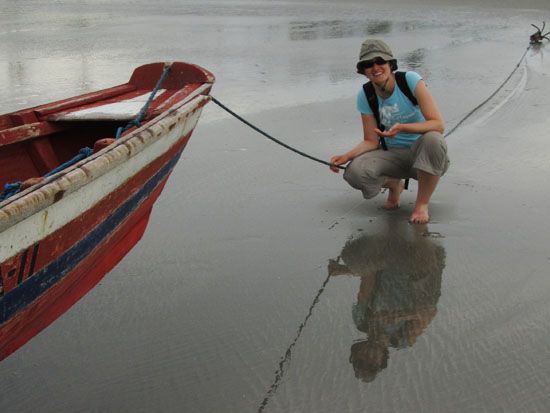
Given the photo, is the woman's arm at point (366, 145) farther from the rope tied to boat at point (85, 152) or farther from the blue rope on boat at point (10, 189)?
the blue rope on boat at point (10, 189)

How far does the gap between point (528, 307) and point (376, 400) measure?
108cm

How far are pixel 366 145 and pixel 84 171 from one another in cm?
229

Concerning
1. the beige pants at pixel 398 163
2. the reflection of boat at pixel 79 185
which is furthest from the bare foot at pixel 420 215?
the reflection of boat at pixel 79 185

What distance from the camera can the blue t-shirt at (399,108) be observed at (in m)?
4.47

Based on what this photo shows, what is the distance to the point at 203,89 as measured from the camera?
187 inches

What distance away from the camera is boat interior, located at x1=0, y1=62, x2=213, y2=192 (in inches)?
169

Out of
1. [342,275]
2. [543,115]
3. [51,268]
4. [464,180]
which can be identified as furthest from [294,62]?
[51,268]

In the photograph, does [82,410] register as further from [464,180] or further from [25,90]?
[25,90]

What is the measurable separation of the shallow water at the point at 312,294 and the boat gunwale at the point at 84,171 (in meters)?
0.76

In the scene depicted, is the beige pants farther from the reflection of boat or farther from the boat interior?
the boat interior

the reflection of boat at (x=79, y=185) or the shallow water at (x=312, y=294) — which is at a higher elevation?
the reflection of boat at (x=79, y=185)

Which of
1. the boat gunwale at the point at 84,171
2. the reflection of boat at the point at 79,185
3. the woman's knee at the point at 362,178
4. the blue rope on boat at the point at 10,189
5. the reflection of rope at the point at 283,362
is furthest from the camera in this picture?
the woman's knee at the point at 362,178

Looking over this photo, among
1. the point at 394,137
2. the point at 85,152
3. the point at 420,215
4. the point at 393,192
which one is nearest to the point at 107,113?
the point at 85,152

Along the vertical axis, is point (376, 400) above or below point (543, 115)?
above
